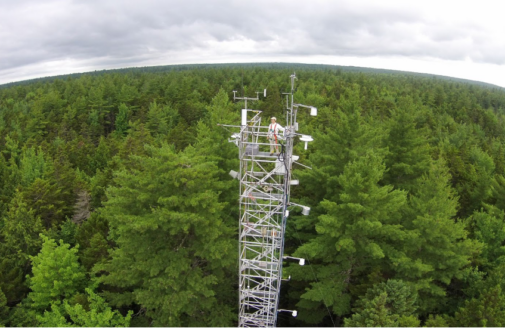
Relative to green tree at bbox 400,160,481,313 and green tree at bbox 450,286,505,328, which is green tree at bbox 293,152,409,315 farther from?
green tree at bbox 450,286,505,328

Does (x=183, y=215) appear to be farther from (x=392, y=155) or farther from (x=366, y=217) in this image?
(x=392, y=155)

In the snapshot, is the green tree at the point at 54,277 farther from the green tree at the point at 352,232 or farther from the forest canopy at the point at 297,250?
the green tree at the point at 352,232

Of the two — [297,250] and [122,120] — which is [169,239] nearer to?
[297,250]

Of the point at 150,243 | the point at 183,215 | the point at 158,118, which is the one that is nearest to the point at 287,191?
the point at 183,215

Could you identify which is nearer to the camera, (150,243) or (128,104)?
(150,243)

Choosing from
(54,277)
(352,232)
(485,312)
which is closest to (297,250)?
(352,232)

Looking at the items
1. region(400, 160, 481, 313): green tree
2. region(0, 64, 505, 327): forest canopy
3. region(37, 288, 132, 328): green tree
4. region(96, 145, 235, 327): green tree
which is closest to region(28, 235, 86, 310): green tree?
region(0, 64, 505, 327): forest canopy
